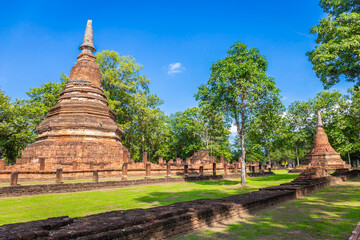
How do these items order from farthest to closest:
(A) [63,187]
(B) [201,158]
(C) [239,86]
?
(B) [201,158], (C) [239,86], (A) [63,187]

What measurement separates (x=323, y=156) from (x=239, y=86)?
78.3 ft

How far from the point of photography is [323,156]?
3306 cm

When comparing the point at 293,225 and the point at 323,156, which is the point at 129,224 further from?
the point at 323,156

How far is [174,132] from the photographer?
56.2 m

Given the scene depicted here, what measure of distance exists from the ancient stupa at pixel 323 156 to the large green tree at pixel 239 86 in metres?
21.1

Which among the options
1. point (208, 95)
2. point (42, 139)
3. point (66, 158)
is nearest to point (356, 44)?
point (208, 95)

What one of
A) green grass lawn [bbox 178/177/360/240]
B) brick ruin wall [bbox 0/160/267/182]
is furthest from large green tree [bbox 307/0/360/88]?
brick ruin wall [bbox 0/160/267/182]

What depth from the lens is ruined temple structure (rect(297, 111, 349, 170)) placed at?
32.0 meters

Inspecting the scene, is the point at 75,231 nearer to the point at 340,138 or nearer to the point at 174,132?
the point at 340,138

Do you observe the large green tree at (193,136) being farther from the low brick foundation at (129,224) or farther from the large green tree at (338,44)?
the low brick foundation at (129,224)

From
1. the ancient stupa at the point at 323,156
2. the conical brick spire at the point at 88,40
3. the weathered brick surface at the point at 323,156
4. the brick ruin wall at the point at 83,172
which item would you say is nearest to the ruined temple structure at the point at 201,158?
the brick ruin wall at the point at 83,172

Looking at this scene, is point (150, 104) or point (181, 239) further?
point (150, 104)

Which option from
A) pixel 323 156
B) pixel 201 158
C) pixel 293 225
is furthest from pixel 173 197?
pixel 323 156

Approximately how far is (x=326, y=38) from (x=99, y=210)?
17513mm
